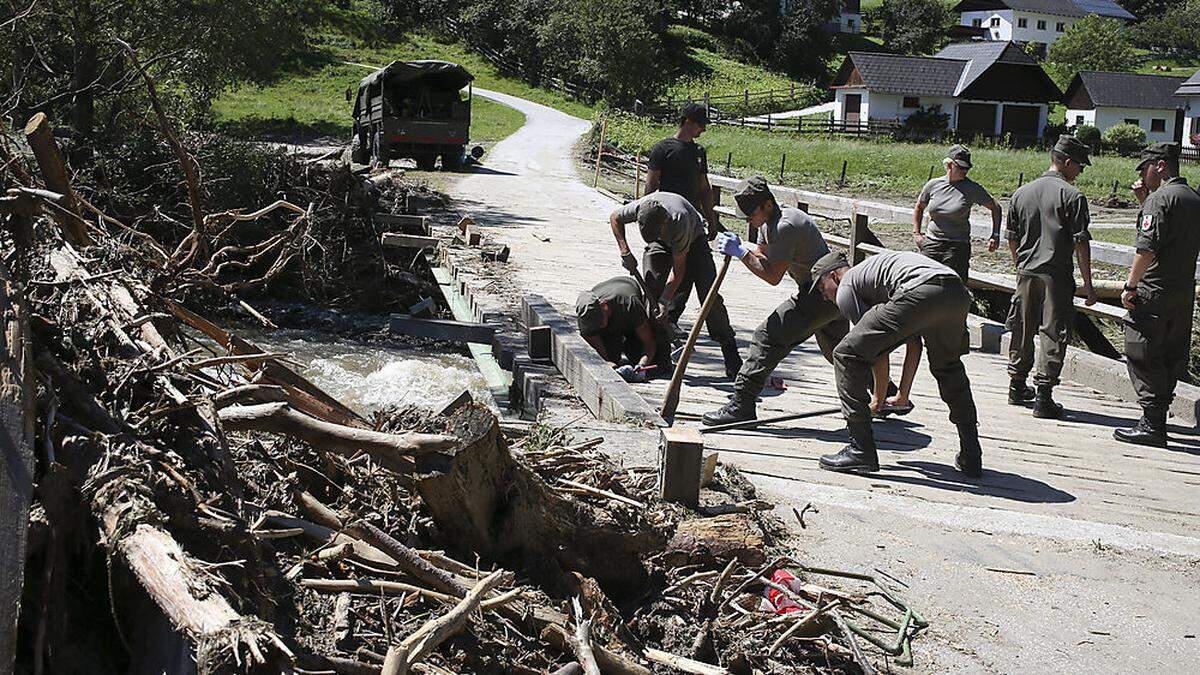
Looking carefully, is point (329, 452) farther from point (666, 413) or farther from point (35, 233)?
point (666, 413)

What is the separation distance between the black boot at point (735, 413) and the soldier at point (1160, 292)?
2.55 meters

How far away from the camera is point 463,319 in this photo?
12547 mm

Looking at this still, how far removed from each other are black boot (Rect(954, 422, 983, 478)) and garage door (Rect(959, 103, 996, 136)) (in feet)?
199

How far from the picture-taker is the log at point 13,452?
2.86 metres

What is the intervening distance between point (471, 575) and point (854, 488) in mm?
3206

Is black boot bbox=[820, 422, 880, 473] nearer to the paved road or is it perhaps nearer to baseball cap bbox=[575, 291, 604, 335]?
the paved road

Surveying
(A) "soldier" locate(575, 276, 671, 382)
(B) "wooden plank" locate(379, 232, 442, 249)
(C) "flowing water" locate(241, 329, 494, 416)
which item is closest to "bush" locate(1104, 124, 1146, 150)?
(B) "wooden plank" locate(379, 232, 442, 249)

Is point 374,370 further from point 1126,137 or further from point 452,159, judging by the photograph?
point 1126,137

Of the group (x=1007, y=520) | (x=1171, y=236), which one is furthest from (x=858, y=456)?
(x=1171, y=236)

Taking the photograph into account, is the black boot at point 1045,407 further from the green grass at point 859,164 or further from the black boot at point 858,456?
the green grass at point 859,164

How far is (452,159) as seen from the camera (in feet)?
98.0

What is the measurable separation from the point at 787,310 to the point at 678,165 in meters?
2.83

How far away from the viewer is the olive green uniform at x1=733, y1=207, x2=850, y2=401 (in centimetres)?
764

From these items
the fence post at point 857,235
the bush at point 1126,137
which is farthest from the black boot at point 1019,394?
the bush at point 1126,137
